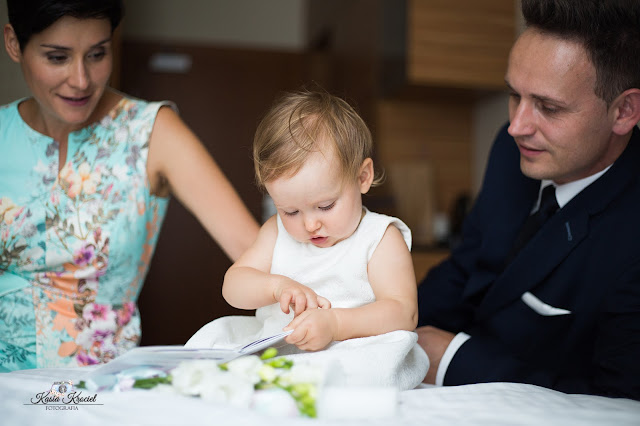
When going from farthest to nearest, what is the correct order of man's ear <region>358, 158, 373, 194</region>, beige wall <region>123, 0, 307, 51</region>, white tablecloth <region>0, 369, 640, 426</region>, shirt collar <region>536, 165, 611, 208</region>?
beige wall <region>123, 0, 307, 51</region> < shirt collar <region>536, 165, 611, 208</region> < man's ear <region>358, 158, 373, 194</region> < white tablecloth <region>0, 369, 640, 426</region>

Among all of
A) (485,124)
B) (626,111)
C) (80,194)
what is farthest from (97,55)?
(485,124)

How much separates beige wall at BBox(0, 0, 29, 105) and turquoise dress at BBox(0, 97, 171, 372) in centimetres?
3

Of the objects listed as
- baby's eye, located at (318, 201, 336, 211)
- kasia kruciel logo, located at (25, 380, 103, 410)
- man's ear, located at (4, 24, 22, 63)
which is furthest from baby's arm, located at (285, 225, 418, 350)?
man's ear, located at (4, 24, 22, 63)

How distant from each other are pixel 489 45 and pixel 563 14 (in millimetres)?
2135

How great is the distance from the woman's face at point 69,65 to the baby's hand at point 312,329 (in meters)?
0.69

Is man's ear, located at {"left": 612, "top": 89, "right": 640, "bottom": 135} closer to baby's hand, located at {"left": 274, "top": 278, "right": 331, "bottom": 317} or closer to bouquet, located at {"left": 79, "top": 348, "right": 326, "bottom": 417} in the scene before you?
baby's hand, located at {"left": 274, "top": 278, "right": 331, "bottom": 317}

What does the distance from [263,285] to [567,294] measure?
73 centimetres

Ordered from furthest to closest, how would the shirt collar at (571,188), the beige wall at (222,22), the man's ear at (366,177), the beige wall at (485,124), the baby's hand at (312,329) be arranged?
the beige wall at (222,22), the beige wall at (485,124), the shirt collar at (571,188), the man's ear at (366,177), the baby's hand at (312,329)

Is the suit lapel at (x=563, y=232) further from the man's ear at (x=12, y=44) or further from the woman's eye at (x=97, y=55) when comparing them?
the man's ear at (x=12, y=44)

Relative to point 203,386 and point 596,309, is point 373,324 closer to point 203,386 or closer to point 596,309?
point 203,386

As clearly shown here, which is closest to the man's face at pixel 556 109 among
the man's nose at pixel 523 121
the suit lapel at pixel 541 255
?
the man's nose at pixel 523 121

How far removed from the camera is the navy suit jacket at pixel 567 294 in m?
1.20

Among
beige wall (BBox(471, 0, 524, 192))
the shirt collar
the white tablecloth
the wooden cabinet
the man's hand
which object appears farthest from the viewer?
beige wall (BBox(471, 0, 524, 192))

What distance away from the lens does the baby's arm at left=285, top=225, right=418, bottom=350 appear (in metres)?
0.90
